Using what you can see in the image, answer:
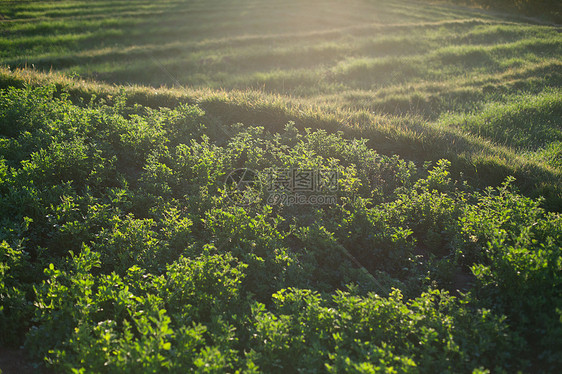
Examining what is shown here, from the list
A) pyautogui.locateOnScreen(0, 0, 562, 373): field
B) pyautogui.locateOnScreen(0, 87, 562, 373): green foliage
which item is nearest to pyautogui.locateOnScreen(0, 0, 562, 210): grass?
pyautogui.locateOnScreen(0, 0, 562, 373): field

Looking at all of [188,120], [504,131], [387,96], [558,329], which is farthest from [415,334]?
[387,96]

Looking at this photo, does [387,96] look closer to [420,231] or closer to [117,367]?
[420,231]

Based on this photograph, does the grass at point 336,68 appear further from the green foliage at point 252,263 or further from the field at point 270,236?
the green foliage at point 252,263

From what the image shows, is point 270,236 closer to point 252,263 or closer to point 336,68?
point 252,263

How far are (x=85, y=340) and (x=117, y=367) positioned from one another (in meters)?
0.54

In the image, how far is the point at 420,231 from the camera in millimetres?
6074

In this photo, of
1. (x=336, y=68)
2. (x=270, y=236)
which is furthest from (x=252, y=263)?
(x=336, y=68)

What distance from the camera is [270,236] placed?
18.4 feet

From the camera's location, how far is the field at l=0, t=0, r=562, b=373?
4016 millimetres

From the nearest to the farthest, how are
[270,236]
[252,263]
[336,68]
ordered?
[252,263] < [270,236] < [336,68]

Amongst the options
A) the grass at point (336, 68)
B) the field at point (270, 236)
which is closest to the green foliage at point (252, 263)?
the field at point (270, 236)

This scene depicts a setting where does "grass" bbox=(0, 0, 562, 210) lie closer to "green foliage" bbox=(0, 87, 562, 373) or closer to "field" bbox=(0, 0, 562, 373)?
"field" bbox=(0, 0, 562, 373)

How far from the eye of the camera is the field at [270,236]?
13.2ft

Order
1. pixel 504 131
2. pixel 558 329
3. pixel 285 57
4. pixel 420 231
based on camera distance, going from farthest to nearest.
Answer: pixel 285 57, pixel 504 131, pixel 420 231, pixel 558 329
